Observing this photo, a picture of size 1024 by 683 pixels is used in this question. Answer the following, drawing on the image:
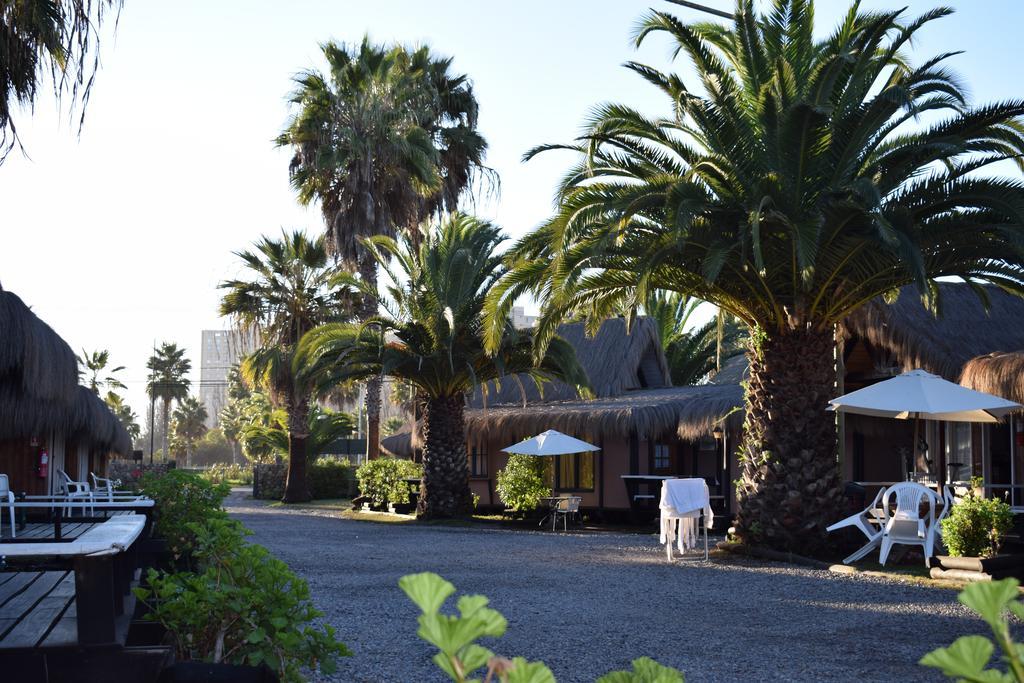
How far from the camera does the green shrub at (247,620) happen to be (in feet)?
16.2

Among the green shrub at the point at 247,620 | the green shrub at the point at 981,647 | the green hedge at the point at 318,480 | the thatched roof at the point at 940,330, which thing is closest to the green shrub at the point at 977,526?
the thatched roof at the point at 940,330

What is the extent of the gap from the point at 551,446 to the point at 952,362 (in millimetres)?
7909

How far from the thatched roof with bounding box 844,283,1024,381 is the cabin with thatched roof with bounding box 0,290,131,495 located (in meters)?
12.9

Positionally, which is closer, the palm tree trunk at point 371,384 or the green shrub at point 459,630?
the green shrub at point 459,630

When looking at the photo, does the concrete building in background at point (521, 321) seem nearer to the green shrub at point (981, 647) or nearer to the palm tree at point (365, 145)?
the palm tree at point (365, 145)

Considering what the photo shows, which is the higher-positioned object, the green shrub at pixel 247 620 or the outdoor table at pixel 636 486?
the green shrub at pixel 247 620

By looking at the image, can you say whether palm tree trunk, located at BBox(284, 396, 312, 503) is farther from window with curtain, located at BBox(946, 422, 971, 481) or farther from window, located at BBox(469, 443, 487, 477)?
window with curtain, located at BBox(946, 422, 971, 481)

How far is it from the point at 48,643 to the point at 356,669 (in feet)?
10.6

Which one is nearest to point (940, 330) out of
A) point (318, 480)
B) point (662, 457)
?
point (662, 457)

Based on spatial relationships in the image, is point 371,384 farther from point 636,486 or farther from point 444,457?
point 636,486

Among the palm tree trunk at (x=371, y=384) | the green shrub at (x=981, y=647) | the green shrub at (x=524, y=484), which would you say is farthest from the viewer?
the palm tree trunk at (x=371, y=384)

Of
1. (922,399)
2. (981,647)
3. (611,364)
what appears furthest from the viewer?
(611,364)

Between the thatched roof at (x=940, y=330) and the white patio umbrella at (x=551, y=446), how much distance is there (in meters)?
5.78

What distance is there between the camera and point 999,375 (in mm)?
16031
